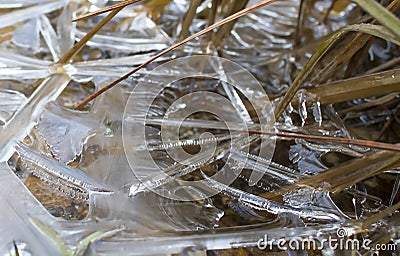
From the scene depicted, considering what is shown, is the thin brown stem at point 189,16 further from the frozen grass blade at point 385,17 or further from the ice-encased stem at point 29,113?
the frozen grass blade at point 385,17

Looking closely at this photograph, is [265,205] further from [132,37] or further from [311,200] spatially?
[132,37]

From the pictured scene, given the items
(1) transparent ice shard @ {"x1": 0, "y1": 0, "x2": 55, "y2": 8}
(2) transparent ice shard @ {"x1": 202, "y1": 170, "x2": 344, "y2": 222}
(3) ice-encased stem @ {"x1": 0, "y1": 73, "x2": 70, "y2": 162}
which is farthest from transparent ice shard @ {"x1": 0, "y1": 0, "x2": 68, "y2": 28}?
(2) transparent ice shard @ {"x1": 202, "y1": 170, "x2": 344, "y2": 222}

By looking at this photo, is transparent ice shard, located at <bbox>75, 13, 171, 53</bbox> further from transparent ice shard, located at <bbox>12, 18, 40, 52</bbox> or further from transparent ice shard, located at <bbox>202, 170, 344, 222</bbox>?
transparent ice shard, located at <bbox>202, 170, 344, 222</bbox>

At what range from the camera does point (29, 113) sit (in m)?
0.63

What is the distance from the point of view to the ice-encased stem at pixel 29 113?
0.58 meters

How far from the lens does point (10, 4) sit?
2.65 feet

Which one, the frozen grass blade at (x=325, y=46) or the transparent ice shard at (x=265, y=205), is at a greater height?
the frozen grass blade at (x=325, y=46)

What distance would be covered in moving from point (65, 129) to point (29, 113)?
58 mm

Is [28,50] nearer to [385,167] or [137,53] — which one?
[137,53]

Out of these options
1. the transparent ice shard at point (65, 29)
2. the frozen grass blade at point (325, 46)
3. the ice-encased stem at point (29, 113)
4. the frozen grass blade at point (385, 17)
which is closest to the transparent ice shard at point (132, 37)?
the transparent ice shard at point (65, 29)

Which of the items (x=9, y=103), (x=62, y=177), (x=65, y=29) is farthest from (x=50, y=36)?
(x=62, y=177)

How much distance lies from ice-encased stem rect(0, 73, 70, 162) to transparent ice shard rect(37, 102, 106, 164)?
0.01 meters

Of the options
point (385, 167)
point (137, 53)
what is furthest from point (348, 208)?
point (137, 53)

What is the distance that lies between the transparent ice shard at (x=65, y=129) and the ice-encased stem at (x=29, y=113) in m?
0.01
